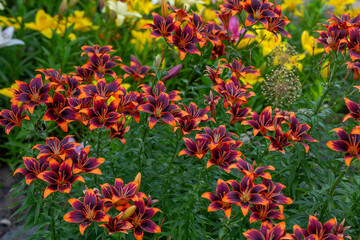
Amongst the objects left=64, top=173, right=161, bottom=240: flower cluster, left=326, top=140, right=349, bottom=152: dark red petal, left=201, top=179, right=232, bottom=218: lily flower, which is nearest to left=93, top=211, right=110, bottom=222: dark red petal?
left=64, top=173, right=161, bottom=240: flower cluster

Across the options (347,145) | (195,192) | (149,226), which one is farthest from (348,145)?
(149,226)

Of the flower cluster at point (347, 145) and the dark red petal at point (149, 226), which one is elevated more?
the flower cluster at point (347, 145)

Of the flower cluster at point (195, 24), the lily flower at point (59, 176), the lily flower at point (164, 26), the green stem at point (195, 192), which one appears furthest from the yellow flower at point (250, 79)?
the lily flower at point (59, 176)

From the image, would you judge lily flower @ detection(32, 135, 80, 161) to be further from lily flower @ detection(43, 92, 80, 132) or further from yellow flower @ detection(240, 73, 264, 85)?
yellow flower @ detection(240, 73, 264, 85)

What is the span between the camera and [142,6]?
4430mm

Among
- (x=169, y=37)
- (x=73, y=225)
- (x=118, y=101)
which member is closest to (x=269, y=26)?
(x=169, y=37)

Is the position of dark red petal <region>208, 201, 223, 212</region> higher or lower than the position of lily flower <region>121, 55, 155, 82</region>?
lower

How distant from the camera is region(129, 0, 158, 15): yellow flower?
14.0ft

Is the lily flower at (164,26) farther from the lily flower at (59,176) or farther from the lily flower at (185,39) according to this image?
the lily flower at (59,176)

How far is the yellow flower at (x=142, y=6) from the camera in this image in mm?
4273

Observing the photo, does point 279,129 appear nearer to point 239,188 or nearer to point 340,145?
point 340,145

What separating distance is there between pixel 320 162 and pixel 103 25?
275 cm

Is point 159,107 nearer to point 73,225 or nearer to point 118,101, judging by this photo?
point 118,101

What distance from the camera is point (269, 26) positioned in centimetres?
239
